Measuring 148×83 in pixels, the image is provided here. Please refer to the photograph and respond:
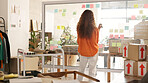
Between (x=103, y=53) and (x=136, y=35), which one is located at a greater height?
(x=136, y=35)

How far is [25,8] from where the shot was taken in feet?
22.4

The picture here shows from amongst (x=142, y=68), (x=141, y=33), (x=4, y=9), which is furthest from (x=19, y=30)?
(x=142, y=68)

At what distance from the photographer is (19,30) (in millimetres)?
6547

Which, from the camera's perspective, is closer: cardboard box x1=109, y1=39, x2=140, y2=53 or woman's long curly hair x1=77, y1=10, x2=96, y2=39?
woman's long curly hair x1=77, y1=10, x2=96, y2=39

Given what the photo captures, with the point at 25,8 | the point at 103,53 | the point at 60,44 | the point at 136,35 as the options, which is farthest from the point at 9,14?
the point at 136,35

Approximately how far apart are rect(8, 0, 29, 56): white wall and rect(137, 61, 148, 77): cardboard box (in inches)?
170

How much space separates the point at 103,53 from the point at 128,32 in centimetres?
73

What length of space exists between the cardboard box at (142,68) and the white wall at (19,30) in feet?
14.1

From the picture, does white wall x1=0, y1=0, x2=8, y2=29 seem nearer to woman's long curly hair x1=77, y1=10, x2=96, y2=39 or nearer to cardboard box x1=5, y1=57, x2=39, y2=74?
cardboard box x1=5, y1=57, x2=39, y2=74

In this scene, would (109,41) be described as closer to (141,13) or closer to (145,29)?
(141,13)

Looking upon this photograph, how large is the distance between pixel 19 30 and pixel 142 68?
467 cm

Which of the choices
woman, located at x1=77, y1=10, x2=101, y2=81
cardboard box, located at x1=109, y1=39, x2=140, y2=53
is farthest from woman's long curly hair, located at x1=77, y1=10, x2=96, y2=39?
cardboard box, located at x1=109, y1=39, x2=140, y2=53

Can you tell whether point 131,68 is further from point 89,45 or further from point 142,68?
point 89,45

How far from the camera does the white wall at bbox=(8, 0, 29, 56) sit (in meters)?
6.15
